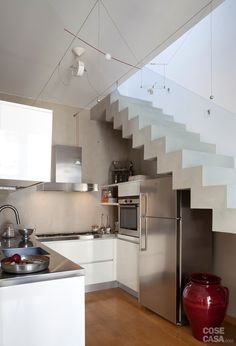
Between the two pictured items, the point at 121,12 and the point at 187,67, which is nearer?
the point at 121,12

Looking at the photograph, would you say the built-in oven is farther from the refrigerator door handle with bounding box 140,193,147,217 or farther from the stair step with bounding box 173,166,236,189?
the stair step with bounding box 173,166,236,189

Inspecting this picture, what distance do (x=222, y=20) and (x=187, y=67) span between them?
2.24ft

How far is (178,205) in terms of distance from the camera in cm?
289

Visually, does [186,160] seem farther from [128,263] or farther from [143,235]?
[128,263]

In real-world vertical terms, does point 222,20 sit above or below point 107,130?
above

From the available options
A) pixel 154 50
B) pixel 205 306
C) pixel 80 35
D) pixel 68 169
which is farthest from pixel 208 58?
pixel 205 306

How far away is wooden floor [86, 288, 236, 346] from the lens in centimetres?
255

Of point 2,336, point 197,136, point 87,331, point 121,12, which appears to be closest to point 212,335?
point 87,331

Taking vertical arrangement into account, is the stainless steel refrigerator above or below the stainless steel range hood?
below

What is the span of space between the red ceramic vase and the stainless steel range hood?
2076 mm

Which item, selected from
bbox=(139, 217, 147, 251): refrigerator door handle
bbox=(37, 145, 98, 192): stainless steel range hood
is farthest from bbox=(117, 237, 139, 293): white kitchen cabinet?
bbox=(37, 145, 98, 192): stainless steel range hood

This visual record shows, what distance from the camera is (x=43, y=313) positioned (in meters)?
1.56

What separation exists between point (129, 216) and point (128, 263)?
64 cm

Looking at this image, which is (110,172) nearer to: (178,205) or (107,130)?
(107,130)
